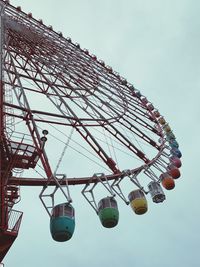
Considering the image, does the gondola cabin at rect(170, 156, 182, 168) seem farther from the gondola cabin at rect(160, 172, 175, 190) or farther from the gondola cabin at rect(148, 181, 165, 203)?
the gondola cabin at rect(148, 181, 165, 203)

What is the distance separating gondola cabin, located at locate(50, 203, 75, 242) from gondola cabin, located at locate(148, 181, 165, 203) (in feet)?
17.8

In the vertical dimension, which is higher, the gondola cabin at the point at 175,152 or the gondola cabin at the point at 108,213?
the gondola cabin at the point at 175,152

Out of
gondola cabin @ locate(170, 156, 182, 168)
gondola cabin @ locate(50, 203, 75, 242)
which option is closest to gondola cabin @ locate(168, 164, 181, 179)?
gondola cabin @ locate(170, 156, 182, 168)

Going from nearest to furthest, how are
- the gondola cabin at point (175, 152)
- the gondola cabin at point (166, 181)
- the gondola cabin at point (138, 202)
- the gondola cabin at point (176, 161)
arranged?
the gondola cabin at point (138, 202) → the gondola cabin at point (166, 181) → the gondola cabin at point (176, 161) → the gondola cabin at point (175, 152)

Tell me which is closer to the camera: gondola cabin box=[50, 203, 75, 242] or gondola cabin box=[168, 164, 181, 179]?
gondola cabin box=[50, 203, 75, 242]

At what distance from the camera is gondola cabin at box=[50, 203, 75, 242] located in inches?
433

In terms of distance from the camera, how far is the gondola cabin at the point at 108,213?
12.6m

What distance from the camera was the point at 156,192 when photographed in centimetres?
1609

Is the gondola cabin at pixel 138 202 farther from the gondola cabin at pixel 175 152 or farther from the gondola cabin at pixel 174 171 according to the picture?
the gondola cabin at pixel 175 152

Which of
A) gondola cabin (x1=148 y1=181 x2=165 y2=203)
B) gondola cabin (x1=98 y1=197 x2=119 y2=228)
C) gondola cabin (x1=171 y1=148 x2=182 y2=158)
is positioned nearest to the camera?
gondola cabin (x1=98 y1=197 x2=119 y2=228)

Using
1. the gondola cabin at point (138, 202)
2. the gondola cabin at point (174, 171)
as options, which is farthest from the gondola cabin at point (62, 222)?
the gondola cabin at point (174, 171)

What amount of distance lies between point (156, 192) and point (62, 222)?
584 centimetres

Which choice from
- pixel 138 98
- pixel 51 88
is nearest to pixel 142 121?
pixel 138 98

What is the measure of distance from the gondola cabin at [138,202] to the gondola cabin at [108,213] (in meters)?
1.67
